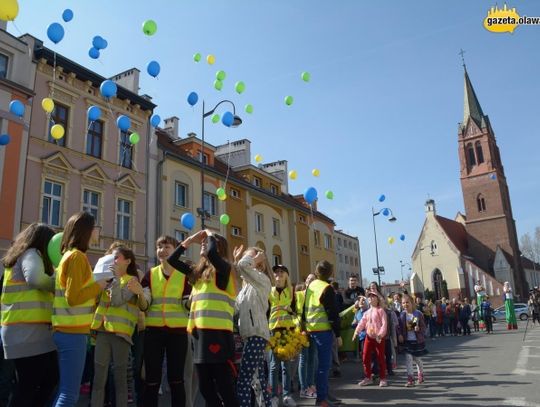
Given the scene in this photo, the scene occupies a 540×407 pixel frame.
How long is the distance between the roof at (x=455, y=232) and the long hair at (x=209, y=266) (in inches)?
2807

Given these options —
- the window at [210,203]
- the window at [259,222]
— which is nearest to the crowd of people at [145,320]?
the window at [210,203]

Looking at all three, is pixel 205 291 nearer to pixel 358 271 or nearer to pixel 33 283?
pixel 33 283

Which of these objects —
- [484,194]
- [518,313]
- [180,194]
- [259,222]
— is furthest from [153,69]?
[484,194]

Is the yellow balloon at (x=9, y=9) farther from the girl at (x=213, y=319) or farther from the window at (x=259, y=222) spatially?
the window at (x=259, y=222)

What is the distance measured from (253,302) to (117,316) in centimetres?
156

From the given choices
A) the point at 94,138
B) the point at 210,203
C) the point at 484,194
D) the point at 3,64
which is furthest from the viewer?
the point at 484,194

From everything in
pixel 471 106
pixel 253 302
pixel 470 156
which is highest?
pixel 471 106

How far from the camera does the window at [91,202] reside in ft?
65.9

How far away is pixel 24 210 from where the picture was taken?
17312 millimetres

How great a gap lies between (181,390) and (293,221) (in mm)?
32367

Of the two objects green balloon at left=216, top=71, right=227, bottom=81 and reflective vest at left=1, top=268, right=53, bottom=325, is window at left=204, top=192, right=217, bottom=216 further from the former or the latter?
reflective vest at left=1, top=268, right=53, bottom=325

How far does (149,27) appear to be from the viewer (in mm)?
11266

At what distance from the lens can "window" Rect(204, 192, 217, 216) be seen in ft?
90.4

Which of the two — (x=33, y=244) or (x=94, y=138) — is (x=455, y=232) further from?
(x=33, y=244)
